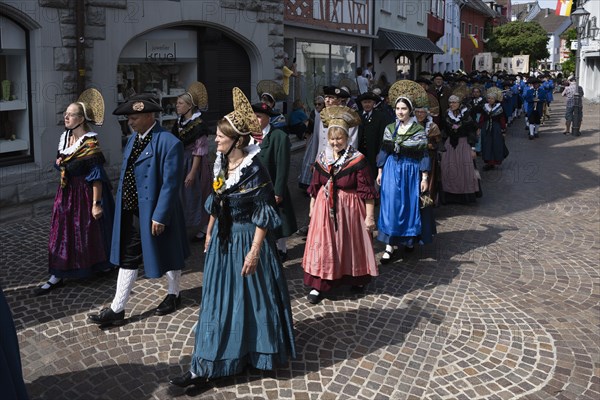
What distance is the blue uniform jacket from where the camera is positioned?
5023 mm

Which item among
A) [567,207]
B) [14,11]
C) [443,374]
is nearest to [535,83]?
[567,207]

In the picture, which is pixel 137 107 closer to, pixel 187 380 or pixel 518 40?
pixel 187 380

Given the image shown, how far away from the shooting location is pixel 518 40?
54.3 m

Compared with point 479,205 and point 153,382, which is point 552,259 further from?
point 153,382

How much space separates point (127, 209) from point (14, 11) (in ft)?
16.1

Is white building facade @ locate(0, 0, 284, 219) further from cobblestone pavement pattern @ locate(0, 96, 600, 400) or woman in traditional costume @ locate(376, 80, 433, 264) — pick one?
woman in traditional costume @ locate(376, 80, 433, 264)

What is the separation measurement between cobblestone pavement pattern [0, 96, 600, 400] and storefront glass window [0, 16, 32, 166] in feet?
4.54

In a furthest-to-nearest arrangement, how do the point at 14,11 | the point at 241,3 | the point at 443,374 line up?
1. the point at 241,3
2. the point at 14,11
3. the point at 443,374

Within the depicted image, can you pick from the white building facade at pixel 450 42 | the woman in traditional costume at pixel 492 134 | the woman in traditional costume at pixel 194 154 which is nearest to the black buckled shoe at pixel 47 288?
the woman in traditional costume at pixel 194 154

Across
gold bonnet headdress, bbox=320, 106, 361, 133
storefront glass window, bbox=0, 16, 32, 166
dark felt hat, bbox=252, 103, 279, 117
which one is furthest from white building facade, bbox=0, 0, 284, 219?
gold bonnet headdress, bbox=320, 106, 361, 133

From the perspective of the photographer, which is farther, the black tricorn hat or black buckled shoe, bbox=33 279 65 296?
black buckled shoe, bbox=33 279 65 296

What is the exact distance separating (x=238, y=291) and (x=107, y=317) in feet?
5.00

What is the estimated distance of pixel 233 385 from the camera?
14.2 ft

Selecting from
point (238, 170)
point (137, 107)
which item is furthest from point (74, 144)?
point (238, 170)
